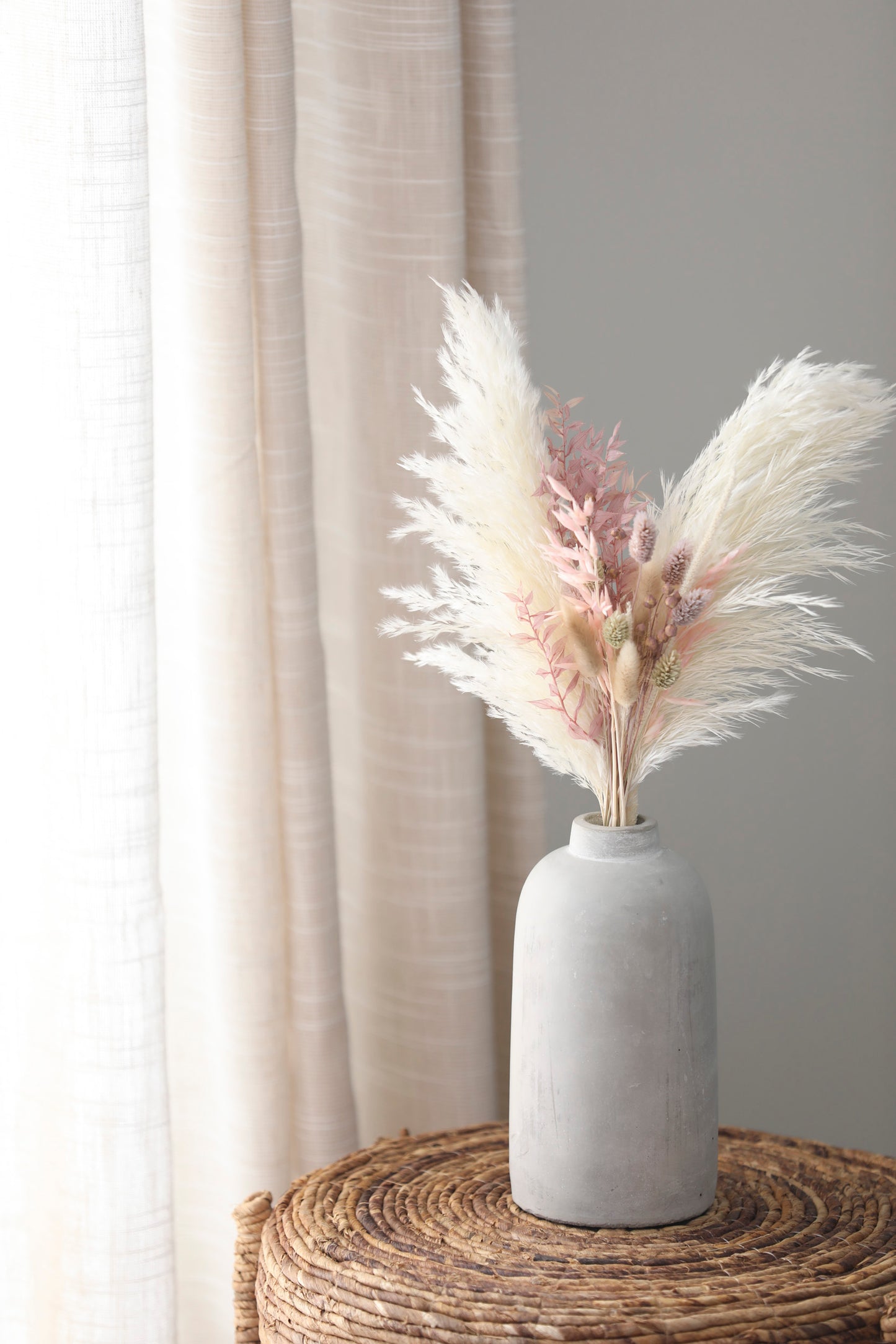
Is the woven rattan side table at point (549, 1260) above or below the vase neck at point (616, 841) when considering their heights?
below

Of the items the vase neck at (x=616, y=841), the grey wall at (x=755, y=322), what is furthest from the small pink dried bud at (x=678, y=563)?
the grey wall at (x=755, y=322)

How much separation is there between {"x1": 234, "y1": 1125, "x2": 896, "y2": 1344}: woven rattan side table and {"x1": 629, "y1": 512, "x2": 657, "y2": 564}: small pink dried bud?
1.54ft

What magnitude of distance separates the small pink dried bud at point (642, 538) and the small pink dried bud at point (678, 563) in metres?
0.02

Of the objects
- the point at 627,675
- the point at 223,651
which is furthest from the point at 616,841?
the point at 223,651

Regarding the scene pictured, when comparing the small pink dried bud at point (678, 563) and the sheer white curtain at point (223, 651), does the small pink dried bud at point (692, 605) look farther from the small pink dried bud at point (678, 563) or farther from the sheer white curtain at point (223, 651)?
the sheer white curtain at point (223, 651)

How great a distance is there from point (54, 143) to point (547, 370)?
27.2 inches

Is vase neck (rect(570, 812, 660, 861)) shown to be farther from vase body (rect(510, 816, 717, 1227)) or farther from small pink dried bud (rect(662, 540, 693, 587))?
small pink dried bud (rect(662, 540, 693, 587))

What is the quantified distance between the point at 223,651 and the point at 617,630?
41cm

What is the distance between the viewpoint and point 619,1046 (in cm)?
94

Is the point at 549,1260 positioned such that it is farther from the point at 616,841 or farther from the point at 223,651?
the point at 223,651

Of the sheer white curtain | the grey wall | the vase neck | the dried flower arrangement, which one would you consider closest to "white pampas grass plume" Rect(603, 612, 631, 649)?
the dried flower arrangement

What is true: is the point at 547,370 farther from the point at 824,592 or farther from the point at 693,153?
the point at 824,592

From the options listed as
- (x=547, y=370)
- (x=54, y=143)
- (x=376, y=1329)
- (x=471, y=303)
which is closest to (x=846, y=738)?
(x=547, y=370)

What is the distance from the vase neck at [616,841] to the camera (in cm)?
97
